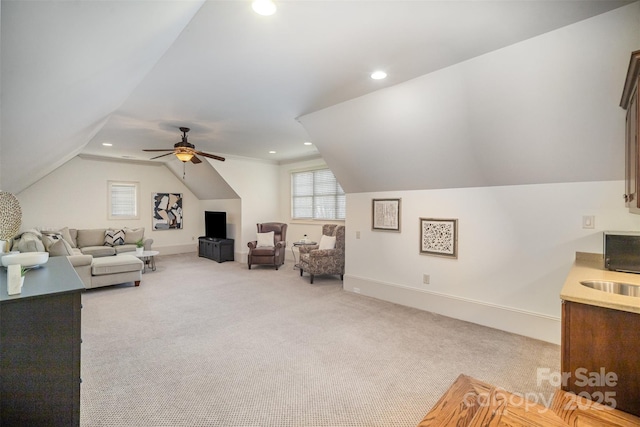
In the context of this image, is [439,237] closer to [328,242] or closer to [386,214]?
[386,214]

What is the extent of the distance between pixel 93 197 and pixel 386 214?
24.6 ft

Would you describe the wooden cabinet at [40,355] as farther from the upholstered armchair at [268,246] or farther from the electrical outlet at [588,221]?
the upholstered armchair at [268,246]

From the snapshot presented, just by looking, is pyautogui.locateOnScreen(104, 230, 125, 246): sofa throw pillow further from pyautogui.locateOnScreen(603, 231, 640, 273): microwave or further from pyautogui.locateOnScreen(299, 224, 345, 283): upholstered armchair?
pyautogui.locateOnScreen(603, 231, 640, 273): microwave

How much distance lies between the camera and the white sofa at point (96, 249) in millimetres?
4723

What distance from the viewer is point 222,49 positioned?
235 centimetres

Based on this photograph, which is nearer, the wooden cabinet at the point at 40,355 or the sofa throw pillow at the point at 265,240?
the wooden cabinet at the point at 40,355

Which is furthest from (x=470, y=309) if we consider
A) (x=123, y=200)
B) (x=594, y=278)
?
(x=123, y=200)

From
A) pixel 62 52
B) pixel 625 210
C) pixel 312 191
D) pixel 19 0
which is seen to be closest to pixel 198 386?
pixel 62 52

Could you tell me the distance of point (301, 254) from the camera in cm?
595

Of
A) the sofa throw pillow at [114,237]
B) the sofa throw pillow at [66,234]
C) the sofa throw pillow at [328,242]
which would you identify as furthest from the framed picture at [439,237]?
the sofa throw pillow at [66,234]

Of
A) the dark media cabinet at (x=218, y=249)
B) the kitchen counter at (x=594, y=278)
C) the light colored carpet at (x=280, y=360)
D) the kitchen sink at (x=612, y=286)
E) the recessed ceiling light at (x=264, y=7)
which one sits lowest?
the light colored carpet at (x=280, y=360)

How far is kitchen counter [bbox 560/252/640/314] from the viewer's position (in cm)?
154

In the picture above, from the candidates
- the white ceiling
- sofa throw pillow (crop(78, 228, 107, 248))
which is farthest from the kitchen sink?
sofa throw pillow (crop(78, 228, 107, 248))

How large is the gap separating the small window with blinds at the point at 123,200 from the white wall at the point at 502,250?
7025 mm
